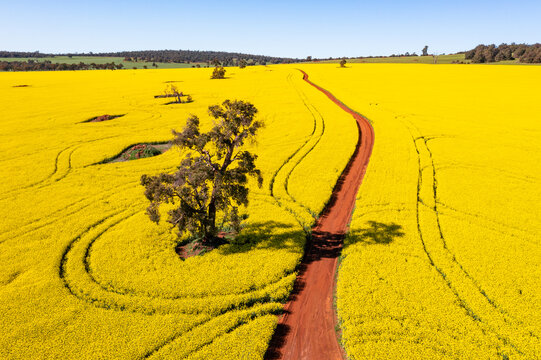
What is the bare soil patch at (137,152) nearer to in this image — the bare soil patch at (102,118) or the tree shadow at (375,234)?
the bare soil patch at (102,118)

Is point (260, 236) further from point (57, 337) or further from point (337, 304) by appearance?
point (57, 337)

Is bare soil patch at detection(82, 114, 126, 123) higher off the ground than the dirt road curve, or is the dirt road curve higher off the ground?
bare soil patch at detection(82, 114, 126, 123)

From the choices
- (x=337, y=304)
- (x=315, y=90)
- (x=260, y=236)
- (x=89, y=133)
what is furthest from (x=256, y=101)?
(x=337, y=304)

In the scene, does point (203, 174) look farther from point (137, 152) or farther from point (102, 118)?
point (102, 118)

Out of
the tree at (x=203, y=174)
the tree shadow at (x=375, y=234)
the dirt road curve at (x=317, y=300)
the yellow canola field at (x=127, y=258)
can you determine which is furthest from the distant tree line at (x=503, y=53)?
the tree at (x=203, y=174)

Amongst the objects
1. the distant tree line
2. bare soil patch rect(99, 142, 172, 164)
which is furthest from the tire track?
the distant tree line

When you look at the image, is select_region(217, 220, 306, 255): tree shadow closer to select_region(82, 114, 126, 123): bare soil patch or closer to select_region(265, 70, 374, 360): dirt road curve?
select_region(265, 70, 374, 360): dirt road curve

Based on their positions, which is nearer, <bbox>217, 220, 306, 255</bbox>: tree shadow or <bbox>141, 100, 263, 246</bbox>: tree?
<bbox>141, 100, 263, 246</bbox>: tree
